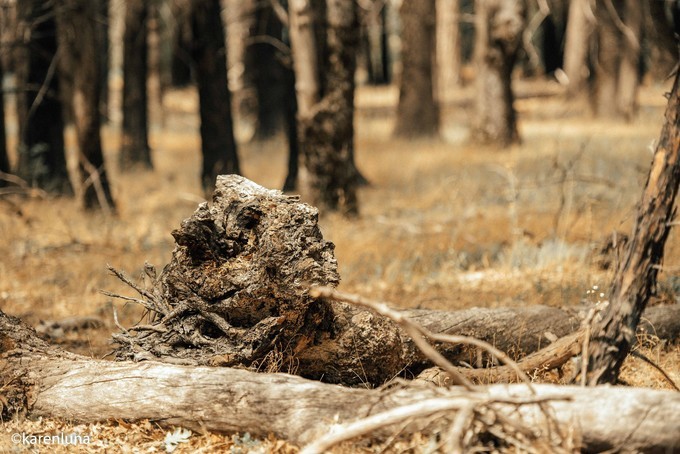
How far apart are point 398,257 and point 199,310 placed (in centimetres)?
353

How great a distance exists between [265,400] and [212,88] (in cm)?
778

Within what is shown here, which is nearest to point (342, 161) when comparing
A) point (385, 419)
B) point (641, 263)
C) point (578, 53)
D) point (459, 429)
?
point (641, 263)

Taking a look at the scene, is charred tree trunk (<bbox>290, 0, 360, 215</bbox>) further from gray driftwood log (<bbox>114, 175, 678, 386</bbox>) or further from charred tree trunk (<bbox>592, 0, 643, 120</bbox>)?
charred tree trunk (<bbox>592, 0, 643, 120</bbox>)

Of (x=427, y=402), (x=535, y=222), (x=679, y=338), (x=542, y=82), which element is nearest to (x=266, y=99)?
(x=535, y=222)

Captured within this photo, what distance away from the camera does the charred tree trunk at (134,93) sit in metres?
14.3

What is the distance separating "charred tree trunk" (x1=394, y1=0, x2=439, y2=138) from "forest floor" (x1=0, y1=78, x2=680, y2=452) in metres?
1.33

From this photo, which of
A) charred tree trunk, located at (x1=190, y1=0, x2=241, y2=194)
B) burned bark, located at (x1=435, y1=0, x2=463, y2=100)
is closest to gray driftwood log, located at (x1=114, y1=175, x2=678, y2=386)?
charred tree trunk, located at (x1=190, y1=0, x2=241, y2=194)

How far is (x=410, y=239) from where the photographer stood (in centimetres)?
804

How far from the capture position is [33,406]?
12.1 ft

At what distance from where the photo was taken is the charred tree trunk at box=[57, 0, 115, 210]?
9.01m

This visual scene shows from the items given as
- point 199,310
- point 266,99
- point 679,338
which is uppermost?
point 266,99

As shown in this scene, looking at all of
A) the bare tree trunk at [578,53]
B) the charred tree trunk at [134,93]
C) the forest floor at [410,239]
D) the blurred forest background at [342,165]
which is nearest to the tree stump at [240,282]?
the forest floor at [410,239]

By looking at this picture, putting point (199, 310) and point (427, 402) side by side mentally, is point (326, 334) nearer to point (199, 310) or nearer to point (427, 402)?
point (199, 310)

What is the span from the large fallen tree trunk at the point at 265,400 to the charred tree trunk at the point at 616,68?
15.6 metres
